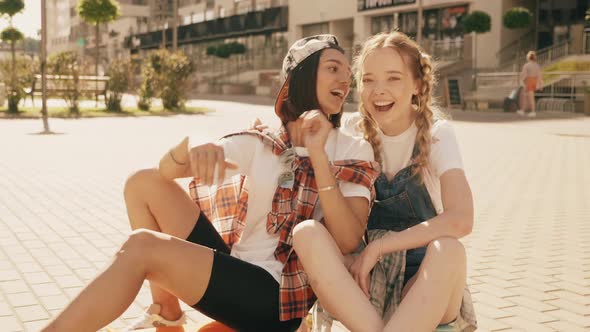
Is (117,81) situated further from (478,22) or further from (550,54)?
(550,54)

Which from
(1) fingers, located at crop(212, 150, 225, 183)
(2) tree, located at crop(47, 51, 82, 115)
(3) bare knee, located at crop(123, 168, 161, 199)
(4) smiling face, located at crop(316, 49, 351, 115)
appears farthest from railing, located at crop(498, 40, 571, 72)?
(1) fingers, located at crop(212, 150, 225, 183)

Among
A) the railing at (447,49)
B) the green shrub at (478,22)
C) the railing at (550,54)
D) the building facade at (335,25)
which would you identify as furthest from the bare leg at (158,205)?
the railing at (447,49)

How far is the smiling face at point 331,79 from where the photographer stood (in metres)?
2.71

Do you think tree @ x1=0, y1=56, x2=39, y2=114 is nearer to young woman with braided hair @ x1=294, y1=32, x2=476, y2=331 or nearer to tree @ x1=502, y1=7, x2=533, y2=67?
tree @ x1=502, y1=7, x2=533, y2=67

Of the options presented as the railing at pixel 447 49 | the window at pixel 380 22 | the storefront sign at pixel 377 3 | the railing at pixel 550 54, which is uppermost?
the storefront sign at pixel 377 3

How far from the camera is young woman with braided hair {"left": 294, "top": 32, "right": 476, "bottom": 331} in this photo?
2324 mm

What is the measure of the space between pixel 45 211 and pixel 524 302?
4386 millimetres

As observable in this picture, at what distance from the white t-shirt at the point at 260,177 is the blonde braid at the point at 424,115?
198 millimetres

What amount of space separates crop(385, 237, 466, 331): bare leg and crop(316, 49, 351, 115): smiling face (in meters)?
0.73

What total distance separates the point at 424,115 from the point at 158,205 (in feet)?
3.66

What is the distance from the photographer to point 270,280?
2486 mm

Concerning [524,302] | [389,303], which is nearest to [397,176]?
[389,303]

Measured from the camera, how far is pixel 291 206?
2604 millimetres

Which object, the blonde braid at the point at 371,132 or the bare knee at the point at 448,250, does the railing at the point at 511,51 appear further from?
the bare knee at the point at 448,250
